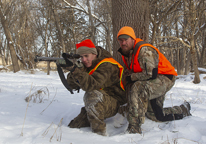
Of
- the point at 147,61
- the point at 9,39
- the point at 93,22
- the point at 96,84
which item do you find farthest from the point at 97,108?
the point at 9,39

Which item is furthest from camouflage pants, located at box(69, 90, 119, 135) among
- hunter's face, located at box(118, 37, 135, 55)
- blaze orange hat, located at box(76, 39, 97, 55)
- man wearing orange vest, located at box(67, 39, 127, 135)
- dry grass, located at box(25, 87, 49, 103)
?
dry grass, located at box(25, 87, 49, 103)

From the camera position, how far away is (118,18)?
351cm

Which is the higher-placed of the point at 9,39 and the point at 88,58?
the point at 9,39

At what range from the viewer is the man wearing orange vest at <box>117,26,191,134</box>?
237cm

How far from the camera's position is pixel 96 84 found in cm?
217

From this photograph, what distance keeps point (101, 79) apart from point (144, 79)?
27.1 inches

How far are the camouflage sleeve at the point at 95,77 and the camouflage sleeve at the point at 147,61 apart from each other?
47 centimetres

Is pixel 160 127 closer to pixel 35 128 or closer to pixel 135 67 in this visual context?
pixel 135 67

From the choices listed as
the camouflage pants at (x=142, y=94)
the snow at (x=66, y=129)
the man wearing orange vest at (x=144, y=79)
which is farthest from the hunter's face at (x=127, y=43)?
the snow at (x=66, y=129)

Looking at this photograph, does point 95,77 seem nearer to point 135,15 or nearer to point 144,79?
point 144,79

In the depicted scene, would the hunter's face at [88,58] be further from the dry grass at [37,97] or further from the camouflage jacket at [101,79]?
the dry grass at [37,97]

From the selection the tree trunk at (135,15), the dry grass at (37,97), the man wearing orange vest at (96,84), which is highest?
the tree trunk at (135,15)

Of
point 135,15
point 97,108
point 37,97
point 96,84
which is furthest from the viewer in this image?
point 37,97

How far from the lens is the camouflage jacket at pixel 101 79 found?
2078mm
